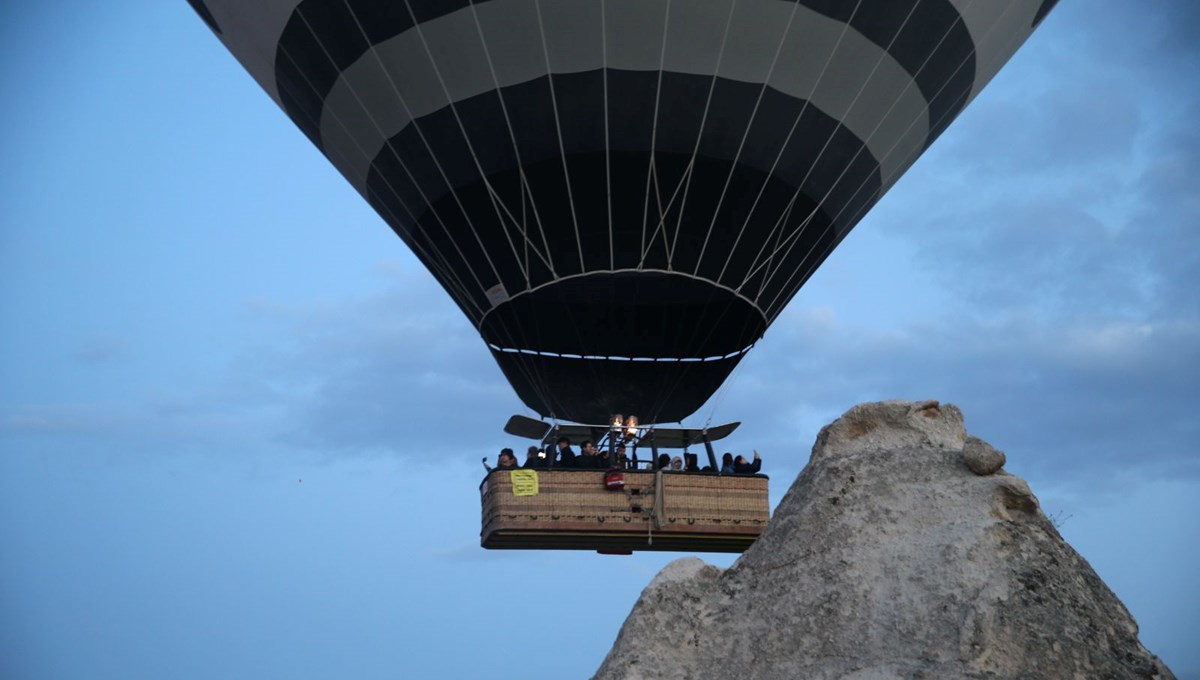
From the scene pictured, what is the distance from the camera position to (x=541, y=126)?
14.3 m

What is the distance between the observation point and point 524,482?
12570mm

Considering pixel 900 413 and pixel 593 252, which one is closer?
pixel 900 413

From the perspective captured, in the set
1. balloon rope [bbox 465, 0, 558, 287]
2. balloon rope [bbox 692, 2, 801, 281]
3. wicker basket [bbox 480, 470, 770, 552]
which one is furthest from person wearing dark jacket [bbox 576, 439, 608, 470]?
balloon rope [bbox 692, 2, 801, 281]

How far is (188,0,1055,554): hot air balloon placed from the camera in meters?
13.9

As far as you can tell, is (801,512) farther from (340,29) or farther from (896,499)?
(340,29)

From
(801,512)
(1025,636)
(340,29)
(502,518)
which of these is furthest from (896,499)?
(340,29)

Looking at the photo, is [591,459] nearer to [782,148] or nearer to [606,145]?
[606,145]

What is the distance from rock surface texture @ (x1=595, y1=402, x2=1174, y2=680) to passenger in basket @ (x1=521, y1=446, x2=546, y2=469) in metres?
7.56

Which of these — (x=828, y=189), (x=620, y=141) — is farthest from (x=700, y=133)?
(x=828, y=189)

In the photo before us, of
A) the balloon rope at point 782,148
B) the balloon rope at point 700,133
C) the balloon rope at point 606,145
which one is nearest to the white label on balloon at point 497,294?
the balloon rope at point 606,145

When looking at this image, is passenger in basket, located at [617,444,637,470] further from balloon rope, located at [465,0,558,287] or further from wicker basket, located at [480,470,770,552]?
balloon rope, located at [465,0,558,287]

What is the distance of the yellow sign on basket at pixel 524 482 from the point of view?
41.2 ft

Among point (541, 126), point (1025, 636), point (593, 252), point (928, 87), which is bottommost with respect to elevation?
point (1025, 636)

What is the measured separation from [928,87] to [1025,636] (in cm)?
1182
